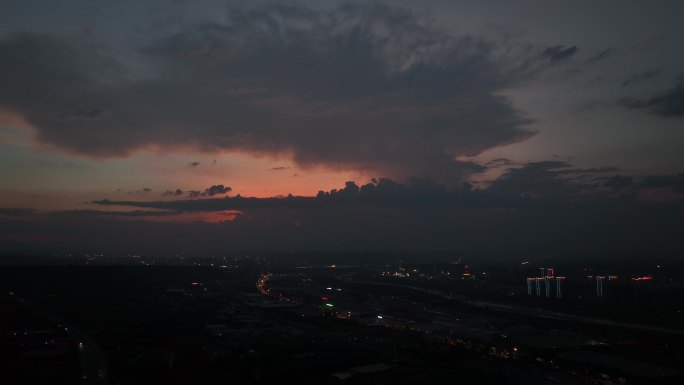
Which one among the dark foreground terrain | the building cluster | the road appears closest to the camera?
the dark foreground terrain

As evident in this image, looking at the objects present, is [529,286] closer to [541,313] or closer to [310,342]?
[541,313]

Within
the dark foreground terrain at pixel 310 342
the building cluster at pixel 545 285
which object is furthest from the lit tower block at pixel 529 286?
the dark foreground terrain at pixel 310 342

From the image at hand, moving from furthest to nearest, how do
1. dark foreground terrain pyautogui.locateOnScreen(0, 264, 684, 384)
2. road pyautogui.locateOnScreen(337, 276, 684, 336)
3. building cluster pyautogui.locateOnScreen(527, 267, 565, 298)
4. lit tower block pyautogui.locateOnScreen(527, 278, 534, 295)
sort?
lit tower block pyautogui.locateOnScreen(527, 278, 534, 295)
building cluster pyautogui.locateOnScreen(527, 267, 565, 298)
road pyautogui.locateOnScreen(337, 276, 684, 336)
dark foreground terrain pyautogui.locateOnScreen(0, 264, 684, 384)

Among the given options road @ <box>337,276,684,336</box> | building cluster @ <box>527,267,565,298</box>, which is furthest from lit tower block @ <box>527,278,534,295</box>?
road @ <box>337,276,684,336</box>

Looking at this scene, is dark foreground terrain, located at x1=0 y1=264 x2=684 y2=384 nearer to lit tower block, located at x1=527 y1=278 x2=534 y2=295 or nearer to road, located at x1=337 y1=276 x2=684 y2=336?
road, located at x1=337 y1=276 x2=684 y2=336

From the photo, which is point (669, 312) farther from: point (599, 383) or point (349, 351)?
point (349, 351)

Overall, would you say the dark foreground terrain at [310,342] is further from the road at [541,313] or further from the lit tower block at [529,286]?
the lit tower block at [529,286]

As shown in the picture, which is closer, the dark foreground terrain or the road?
the dark foreground terrain

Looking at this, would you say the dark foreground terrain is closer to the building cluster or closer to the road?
the road

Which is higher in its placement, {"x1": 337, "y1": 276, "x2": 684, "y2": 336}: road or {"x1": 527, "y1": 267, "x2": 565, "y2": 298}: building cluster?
{"x1": 527, "y1": 267, "x2": 565, "y2": 298}: building cluster

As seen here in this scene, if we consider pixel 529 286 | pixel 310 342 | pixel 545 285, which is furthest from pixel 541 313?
pixel 310 342

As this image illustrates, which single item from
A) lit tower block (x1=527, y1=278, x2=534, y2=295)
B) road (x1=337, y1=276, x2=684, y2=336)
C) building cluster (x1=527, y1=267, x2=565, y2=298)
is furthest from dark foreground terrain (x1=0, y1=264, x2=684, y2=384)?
lit tower block (x1=527, y1=278, x2=534, y2=295)
